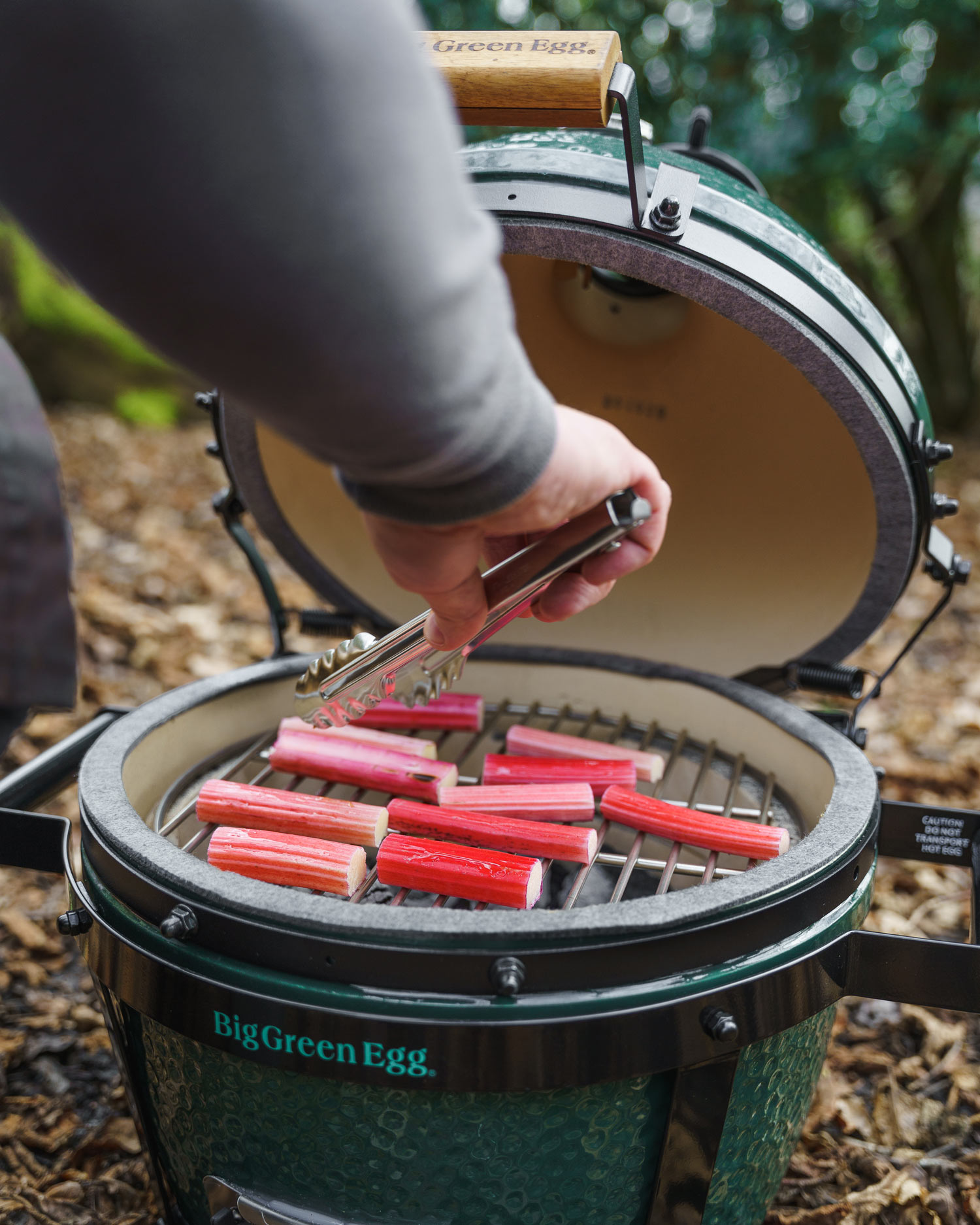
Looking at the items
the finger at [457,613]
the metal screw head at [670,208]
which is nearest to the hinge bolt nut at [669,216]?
the metal screw head at [670,208]

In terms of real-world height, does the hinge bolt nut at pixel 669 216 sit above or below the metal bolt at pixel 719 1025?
above

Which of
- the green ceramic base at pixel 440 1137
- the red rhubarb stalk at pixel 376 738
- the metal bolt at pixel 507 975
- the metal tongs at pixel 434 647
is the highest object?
the metal tongs at pixel 434 647

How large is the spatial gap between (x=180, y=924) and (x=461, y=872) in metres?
0.37

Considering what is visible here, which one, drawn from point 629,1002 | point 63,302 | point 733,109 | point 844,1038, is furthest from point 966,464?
point 629,1002

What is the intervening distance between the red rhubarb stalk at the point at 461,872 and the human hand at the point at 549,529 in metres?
0.31

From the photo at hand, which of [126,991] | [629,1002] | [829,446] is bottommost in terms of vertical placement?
[126,991]

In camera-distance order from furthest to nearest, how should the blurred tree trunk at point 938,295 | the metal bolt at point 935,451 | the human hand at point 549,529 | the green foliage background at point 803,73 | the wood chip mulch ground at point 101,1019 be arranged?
1. the blurred tree trunk at point 938,295
2. the green foliage background at point 803,73
3. the wood chip mulch ground at point 101,1019
4. the metal bolt at point 935,451
5. the human hand at point 549,529

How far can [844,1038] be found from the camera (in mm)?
2252

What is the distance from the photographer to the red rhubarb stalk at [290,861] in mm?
1347

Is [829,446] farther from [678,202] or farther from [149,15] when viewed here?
[149,15]

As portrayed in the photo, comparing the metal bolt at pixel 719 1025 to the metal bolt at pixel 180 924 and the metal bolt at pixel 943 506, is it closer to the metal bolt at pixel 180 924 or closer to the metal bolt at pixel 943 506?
the metal bolt at pixel 180 924

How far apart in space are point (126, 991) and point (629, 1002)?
622 mm

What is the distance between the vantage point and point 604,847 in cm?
190

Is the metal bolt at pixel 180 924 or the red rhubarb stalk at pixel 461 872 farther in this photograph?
the red rhubarb stalk at pixel 461 872
